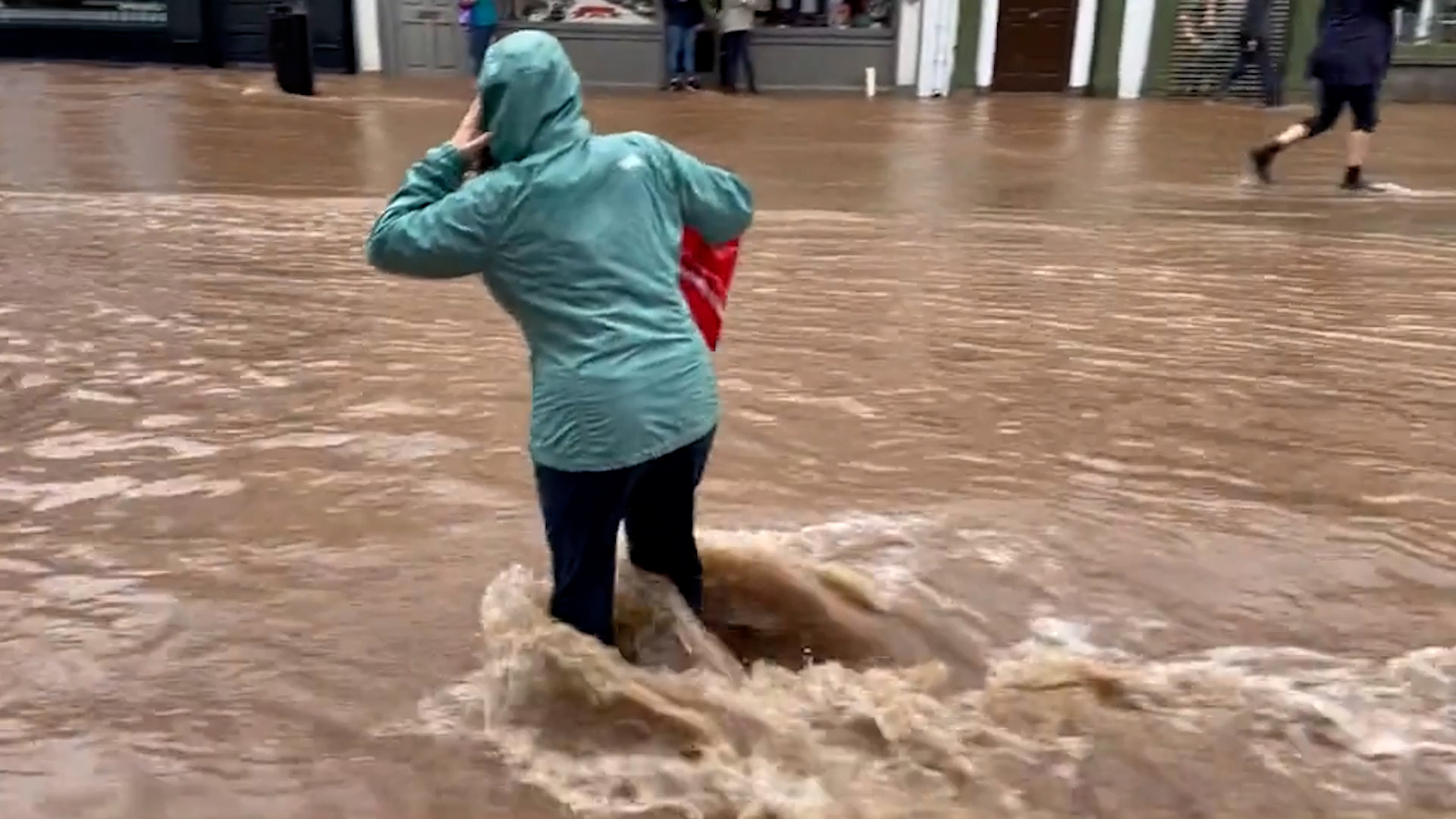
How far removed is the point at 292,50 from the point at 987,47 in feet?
28.0

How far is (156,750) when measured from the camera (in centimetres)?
329

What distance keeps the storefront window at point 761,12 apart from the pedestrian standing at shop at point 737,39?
328 millimetres

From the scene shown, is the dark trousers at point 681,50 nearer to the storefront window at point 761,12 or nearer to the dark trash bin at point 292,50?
the storefront window at point 761,12

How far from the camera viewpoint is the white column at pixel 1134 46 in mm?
18094

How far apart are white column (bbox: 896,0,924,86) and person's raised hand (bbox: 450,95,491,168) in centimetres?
1618

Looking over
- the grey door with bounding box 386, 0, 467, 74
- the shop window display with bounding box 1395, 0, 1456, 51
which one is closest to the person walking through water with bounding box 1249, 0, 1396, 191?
the shop window display with bounding box 1395, 0, 1456, 51

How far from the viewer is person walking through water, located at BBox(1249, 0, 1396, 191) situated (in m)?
9.30

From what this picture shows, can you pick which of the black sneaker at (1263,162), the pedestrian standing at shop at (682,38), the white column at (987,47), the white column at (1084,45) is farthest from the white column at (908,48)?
the black sneaker at (1263,162)

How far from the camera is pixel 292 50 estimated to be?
53.7 feet

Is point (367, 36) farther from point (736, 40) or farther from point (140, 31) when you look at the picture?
point (736, 40)

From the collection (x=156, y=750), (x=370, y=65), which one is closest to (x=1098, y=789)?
(x=156, y=750)

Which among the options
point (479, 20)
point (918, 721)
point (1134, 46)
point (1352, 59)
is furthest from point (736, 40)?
point (918, 721)

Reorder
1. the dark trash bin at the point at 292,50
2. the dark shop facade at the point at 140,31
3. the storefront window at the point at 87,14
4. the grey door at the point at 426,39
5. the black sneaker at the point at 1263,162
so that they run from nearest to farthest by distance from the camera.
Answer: the black sneaker at the point at 1263,162
the dark trash bin at the point at 292,50
the grey door at the point at 426,39
the dark shop facade at the point at 140,31
the storefront window at the point at 87,14

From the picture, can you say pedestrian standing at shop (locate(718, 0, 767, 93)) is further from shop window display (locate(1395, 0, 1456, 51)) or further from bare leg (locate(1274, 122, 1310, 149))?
bare leg (locate(1274, 122, 1310, 149))
